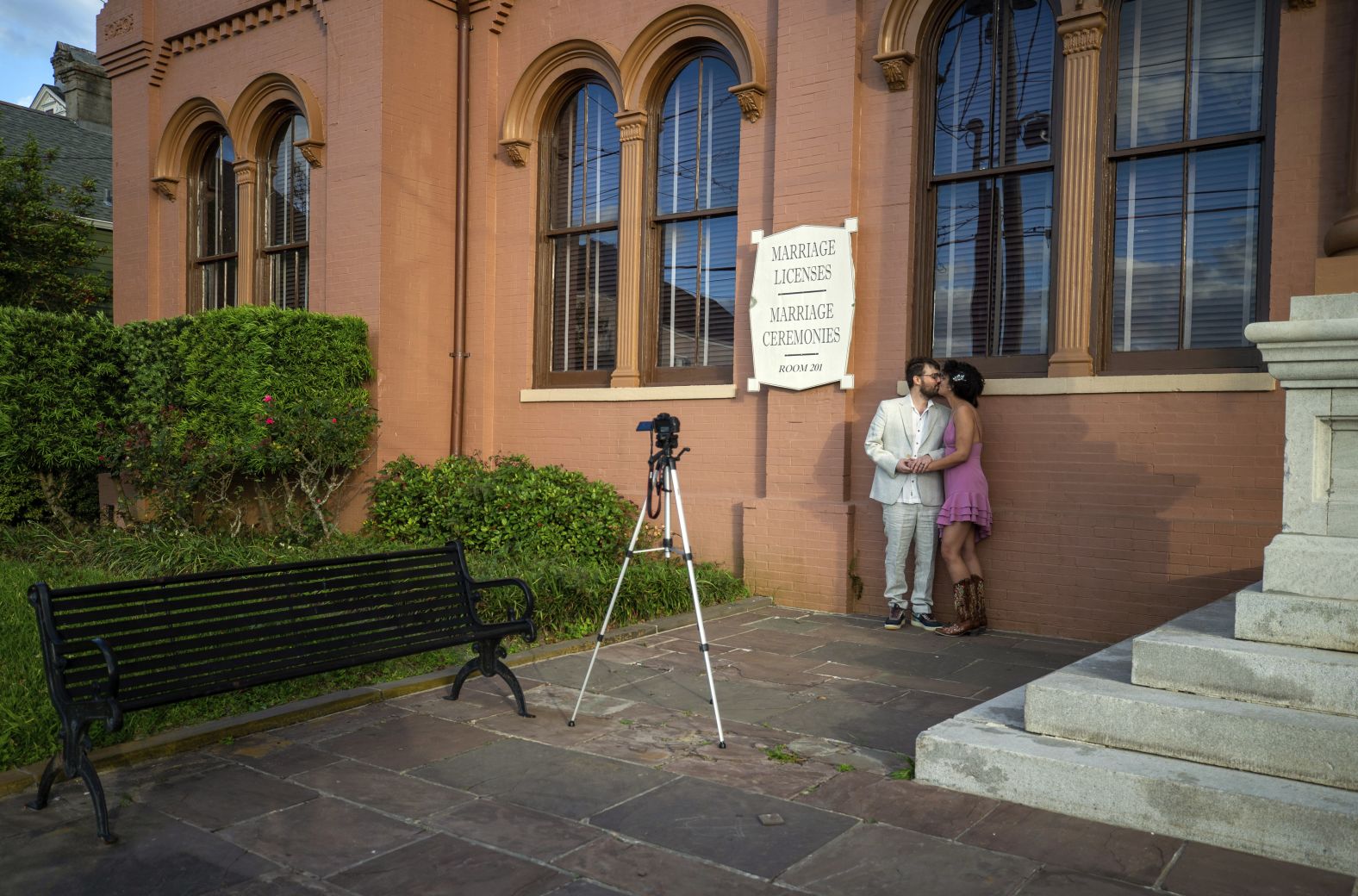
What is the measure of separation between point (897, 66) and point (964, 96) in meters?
0.60

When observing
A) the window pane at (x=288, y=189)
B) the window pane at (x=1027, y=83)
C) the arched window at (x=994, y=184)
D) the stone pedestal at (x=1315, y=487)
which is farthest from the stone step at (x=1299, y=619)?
the window pane at (x=288, y=189)

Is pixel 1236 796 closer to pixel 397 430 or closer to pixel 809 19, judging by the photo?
pixel 809 19

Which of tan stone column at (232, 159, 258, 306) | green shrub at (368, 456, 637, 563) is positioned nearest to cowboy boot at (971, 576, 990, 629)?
green shrub at (368, 456, 637, 563)

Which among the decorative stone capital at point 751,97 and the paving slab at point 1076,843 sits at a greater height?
the decorative stone capital at point 751,97

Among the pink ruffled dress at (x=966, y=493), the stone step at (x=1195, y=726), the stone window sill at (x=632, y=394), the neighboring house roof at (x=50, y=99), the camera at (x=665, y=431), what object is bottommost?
the stone step at (x=1195, y=726)

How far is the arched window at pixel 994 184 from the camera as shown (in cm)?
842

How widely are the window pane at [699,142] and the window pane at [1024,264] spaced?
263 cm

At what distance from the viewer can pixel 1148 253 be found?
798cm

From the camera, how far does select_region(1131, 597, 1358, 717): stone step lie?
4219 mm

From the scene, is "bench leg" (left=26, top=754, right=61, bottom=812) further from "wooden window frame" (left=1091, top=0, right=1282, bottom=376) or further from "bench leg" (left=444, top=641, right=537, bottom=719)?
"wooden window frame" (left=1091, top=0, right=1282, bottom=376)

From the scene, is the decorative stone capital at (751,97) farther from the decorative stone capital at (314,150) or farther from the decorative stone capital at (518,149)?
the decorative stone capital at (314,150)

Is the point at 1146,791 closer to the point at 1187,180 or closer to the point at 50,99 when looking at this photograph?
the point at 1187,180

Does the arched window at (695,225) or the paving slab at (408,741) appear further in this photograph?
the arched window at (695,225)

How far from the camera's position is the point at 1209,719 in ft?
14.0
